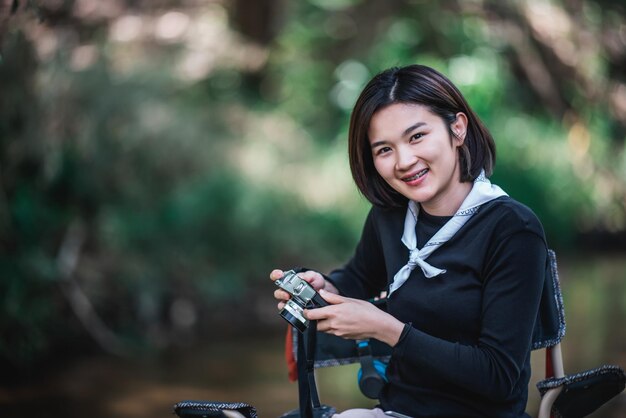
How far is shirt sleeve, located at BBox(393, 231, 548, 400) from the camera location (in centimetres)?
162

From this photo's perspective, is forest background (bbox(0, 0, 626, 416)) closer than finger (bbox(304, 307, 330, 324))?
No

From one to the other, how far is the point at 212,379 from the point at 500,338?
330 centimetres

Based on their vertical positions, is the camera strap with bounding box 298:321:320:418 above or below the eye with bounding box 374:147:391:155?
below

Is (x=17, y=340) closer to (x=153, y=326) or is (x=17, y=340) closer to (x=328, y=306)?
(x=153, y=326)

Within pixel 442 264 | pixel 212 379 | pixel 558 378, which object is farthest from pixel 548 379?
pixel 212 379

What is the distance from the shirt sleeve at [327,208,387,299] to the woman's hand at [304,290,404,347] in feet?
1.35

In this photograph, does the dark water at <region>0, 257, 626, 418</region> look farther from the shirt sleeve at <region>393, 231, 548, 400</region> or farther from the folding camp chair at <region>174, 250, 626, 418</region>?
the shirt sleeve at <region>393, 231, 548, 400</region>

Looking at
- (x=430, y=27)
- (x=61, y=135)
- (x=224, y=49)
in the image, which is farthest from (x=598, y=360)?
(x=430, y=27)

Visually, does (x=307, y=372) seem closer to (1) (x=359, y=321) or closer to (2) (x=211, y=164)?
(1) (x=359, y=321)

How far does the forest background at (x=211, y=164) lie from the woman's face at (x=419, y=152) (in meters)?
1.37

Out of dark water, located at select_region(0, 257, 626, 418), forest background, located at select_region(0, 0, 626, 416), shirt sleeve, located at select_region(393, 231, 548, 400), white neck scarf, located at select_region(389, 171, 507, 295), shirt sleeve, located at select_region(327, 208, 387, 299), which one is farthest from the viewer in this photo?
forest background, located at select_region(0, 0, 626, 416)

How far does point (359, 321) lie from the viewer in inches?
64.8

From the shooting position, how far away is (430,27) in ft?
33.9

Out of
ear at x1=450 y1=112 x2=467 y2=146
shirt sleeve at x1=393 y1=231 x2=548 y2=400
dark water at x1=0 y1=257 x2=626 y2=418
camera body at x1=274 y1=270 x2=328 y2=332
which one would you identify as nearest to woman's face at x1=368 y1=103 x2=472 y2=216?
ear at x1=450 y1=112 x2=467 y2=146
